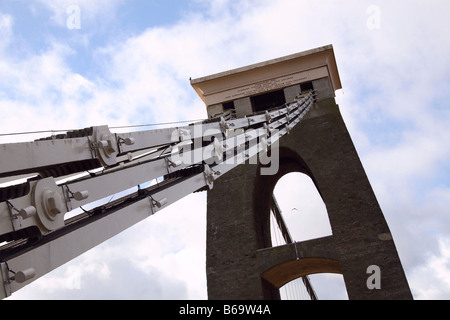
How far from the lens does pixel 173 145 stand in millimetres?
7609

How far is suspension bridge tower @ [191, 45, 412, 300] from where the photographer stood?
13.6 m

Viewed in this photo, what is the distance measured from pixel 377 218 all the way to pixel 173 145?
8.33m

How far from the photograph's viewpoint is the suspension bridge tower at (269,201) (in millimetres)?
13625
